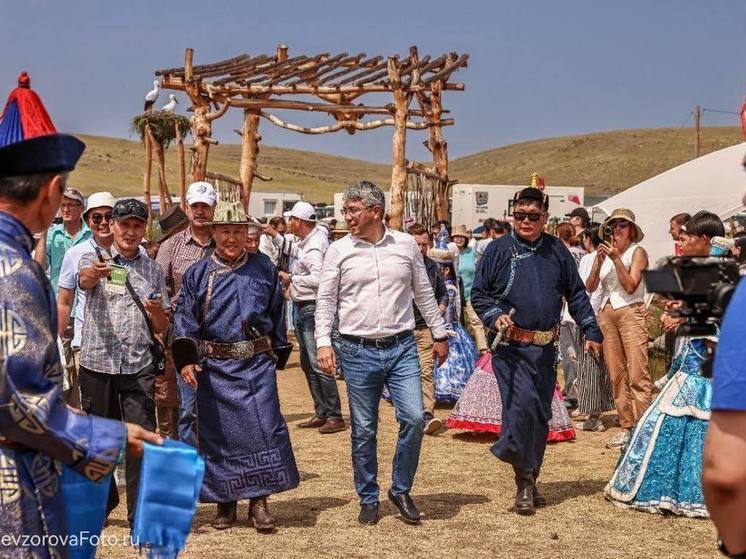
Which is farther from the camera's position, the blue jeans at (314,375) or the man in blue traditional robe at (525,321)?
the blue jeans at (314,375)

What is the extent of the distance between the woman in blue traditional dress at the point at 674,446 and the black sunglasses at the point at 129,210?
3579 mm

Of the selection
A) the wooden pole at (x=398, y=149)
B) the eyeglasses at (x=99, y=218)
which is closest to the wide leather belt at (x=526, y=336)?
the eyeglasses at (x=99, y=218)

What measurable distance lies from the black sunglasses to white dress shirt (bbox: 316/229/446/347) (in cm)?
123

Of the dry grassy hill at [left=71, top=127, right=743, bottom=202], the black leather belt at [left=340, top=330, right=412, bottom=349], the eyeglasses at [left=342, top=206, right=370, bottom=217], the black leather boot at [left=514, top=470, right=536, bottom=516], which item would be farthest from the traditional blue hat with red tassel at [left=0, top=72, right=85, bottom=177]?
the dry grassy hill at [left=71, top=127, right=743, bottom=202]

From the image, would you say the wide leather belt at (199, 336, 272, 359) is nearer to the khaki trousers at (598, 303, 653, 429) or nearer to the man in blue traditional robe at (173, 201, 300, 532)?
the man in blue traditional robe at (173, 201, 300, 532)

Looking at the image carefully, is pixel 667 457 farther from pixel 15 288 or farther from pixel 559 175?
pixel 559 175

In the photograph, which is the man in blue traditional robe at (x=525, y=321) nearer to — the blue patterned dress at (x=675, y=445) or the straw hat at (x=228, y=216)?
the blue patterned dress at (x=675, y=445)

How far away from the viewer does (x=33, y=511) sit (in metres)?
3.32

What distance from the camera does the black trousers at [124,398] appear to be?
6570mm

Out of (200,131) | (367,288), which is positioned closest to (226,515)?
(367,288)

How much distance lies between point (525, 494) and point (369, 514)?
1074 mm

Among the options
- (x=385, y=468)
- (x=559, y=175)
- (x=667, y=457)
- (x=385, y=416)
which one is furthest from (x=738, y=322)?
(x=559, y=175)

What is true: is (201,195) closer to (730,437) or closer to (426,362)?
(426,362)

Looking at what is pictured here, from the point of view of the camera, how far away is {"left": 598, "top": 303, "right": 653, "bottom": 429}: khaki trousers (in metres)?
9.25
